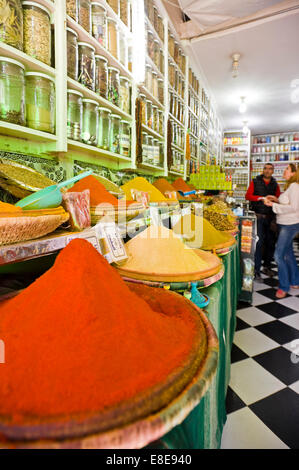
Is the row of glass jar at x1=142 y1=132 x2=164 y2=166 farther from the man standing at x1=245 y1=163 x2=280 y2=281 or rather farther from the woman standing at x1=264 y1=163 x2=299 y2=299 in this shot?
the man standing at x1=245 y1=163 x2=280 y2=281

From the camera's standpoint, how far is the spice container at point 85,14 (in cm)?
129

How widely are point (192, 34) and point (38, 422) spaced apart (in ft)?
13.8

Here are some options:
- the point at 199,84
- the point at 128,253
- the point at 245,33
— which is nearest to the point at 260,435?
the point at 128,253

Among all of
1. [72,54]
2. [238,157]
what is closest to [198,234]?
[72,54]

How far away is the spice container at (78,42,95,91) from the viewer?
1319mm

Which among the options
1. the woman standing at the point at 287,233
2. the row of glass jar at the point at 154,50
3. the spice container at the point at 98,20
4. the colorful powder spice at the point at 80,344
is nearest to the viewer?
the colorful powder spice at the point at 80,344

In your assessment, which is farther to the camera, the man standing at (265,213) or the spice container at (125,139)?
the man standing at (265,213)

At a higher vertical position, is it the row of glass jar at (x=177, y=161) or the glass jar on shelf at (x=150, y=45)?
the glass jar on shelf at (x=150, y=45)

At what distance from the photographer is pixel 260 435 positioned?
1.06 m

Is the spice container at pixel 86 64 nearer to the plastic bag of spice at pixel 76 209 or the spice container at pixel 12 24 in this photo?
the spice container at pixel 12 24

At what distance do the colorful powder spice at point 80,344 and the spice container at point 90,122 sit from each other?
42.4 inches

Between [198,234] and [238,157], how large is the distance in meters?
Result: 8.12

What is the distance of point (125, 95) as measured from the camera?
180cm

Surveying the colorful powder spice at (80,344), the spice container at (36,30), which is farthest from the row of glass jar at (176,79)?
the colorful powder spice at (80,344)
